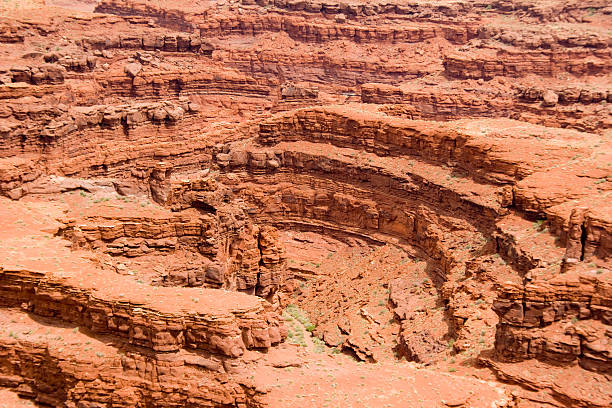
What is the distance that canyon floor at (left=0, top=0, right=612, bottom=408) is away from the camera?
2267 centimetres

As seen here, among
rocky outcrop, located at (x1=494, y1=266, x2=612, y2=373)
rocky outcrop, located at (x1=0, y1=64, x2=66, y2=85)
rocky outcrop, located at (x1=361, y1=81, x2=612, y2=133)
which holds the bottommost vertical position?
rocky outcrop, located at (x1=361, y1=81, x2=612, y2=133)

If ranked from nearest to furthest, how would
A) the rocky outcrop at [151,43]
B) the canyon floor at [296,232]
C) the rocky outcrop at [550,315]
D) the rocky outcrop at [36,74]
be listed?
the canyon floor at [296,232]
the rocky outcrop at [550,315]
the rocky outcrop at [36,74]
the rocky outcrop at [151,43]

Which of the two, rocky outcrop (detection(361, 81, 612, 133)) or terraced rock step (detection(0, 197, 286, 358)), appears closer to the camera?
terraced rock step (detection(0, 197, 286, 358))

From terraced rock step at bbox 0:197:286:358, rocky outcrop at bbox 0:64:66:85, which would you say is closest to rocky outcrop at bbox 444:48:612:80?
rocky outcrop at bbox 0:64:66:85

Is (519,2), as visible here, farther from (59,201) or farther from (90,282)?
(90,282)

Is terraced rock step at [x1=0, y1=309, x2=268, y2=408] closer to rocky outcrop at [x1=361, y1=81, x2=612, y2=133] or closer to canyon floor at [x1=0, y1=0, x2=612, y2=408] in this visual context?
canyon floor at [x1=0, y1=0, x2=612, y2=408]

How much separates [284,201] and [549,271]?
64.9 ft

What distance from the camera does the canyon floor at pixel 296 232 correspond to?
74.4 feet

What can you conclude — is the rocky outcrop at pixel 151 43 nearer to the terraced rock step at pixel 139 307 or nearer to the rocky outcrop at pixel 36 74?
the rocky outcrop at pixel 36 74

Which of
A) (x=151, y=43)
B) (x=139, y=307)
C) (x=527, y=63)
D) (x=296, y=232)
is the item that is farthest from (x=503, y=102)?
(x=139, y=307)

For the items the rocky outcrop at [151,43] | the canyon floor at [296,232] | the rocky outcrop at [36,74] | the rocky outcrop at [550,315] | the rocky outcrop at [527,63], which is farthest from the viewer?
the rocky outcrop at [527,63]

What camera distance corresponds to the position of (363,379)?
74.9 feet

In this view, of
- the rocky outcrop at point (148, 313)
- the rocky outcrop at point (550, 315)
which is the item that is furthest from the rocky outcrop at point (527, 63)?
the rocky outcrop at point (148, 313)

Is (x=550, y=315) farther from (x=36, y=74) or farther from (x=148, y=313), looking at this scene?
(x=36, y=74)
